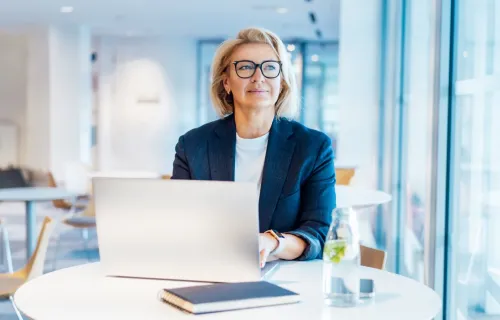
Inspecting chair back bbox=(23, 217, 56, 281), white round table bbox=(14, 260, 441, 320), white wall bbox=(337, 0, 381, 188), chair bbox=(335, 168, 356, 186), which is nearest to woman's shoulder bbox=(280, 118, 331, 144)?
white round table bbox=(14, 260, 441, 320)

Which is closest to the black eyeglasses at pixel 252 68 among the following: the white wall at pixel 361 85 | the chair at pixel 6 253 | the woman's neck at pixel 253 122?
the woman's neck at pixel 253 122

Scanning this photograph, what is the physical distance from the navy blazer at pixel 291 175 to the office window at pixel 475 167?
1.09 metres

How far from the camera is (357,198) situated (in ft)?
14.7

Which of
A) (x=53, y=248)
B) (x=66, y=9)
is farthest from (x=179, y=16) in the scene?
(x=53, y=248)

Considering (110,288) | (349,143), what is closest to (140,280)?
(110,288)

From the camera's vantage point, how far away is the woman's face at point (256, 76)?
7.91 ft

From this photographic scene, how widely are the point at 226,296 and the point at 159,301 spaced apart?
203mm

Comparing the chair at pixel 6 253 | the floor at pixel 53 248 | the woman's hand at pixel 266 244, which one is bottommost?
the floor at pixel 53 248

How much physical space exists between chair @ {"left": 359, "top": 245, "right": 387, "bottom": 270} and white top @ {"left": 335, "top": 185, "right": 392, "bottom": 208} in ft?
4.35

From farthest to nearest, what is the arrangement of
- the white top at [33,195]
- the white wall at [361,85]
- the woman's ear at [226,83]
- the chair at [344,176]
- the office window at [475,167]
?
the white wall at [361,85] → the chair at [344,176] → the white top at [33,195] → the office window at [475,167] → the woman's ear at [226,83]

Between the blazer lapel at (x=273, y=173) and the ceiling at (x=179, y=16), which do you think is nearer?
the blazer lapel at (x=273, y=173)

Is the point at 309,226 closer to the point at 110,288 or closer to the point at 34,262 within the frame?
the point at 110,288

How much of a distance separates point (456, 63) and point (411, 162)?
2395 mm

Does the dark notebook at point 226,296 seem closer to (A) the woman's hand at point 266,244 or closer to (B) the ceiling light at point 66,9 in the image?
(A) the woman's hand at point 266,244
